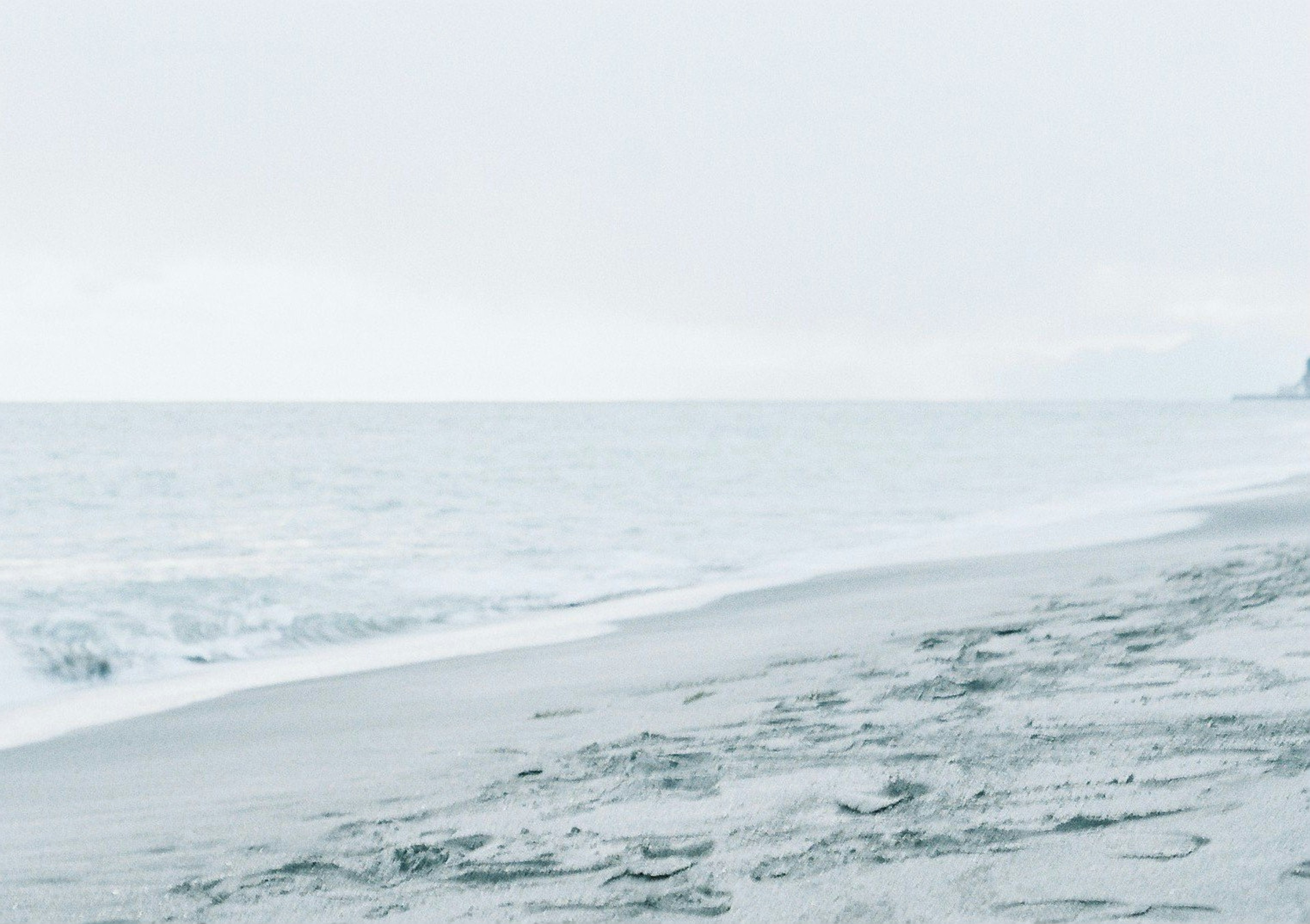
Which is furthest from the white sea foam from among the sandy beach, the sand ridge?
the sand ridge

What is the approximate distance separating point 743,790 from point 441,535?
45.7 ft

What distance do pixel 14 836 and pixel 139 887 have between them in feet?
2.99

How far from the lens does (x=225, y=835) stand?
Answer: 3.49 metres

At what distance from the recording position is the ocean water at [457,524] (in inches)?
385

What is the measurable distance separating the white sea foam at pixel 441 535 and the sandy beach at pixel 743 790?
207 centimetres

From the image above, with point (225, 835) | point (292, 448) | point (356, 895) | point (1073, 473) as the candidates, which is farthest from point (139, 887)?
point (292, 448)

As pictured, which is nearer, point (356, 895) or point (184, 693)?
point (356, 895)

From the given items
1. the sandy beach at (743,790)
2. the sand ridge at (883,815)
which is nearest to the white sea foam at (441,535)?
the sandy beach at (743,790)

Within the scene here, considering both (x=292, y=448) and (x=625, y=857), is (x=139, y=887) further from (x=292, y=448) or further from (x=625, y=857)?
(x=292, y=448)

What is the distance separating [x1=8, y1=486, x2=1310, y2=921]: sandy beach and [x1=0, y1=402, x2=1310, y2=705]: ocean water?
140 inches

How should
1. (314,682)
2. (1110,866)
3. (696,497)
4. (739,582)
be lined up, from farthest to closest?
1. (696,497)
2. (739,582)
3. (314,682)
4. (1110,866)

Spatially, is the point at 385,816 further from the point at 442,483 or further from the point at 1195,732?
the point at 442,483

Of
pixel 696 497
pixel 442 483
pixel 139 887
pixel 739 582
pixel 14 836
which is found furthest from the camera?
pixel 442 483

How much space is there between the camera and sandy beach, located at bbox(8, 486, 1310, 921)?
8.53ft
